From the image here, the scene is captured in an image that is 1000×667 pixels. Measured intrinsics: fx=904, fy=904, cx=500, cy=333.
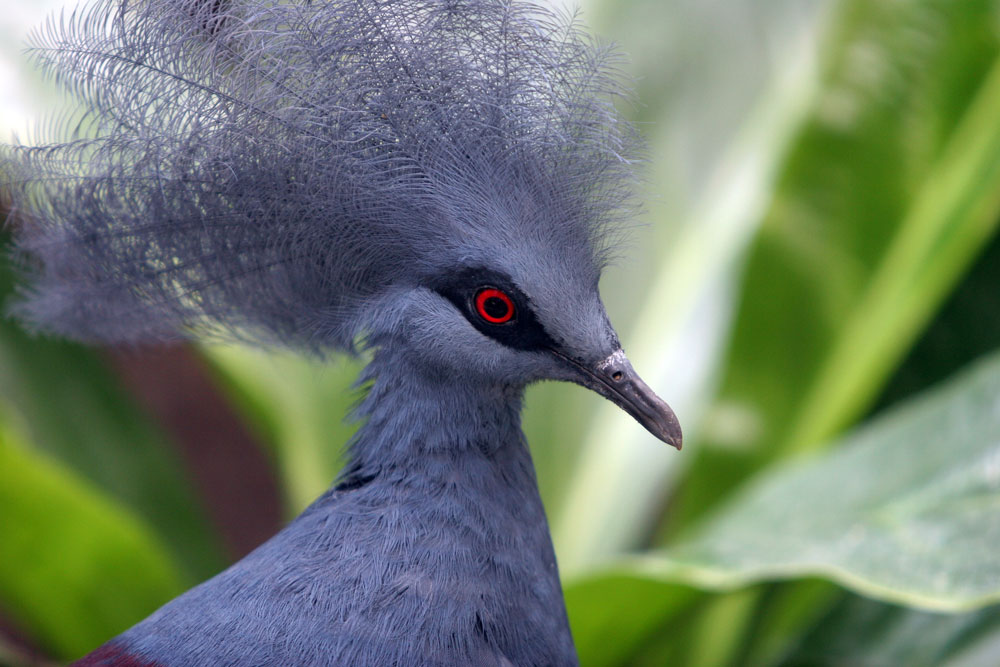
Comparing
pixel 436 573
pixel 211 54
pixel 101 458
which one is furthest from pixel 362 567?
pixel 101 458

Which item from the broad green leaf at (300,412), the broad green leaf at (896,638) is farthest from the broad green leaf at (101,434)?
the broad green leaf at (896,638)

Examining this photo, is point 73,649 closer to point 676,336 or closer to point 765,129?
point 676,336

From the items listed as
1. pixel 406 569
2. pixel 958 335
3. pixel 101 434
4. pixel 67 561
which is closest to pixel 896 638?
pixel 958 335

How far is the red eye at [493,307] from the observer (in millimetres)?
771

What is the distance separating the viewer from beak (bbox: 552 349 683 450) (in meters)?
0.78

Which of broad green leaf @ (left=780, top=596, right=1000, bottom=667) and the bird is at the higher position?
the bird

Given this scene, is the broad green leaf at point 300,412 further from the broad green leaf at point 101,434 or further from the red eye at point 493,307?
the red eye at point 493,307

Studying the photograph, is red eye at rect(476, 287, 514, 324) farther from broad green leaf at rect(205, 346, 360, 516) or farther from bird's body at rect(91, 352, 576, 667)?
broad green leaf at rect(205, 346, 360, 516)

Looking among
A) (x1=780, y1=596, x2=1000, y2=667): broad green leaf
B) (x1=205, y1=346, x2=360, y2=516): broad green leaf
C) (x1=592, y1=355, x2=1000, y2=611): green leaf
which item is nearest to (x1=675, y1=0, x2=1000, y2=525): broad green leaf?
(x1=592, y1=355, x2=1000, y2=611): green leaf

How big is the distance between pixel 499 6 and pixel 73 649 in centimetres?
145

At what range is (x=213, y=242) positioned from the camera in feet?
2.66

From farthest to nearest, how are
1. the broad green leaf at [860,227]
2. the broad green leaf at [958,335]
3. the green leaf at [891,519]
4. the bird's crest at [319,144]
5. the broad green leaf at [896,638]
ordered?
the broad green leaf at [958,335] → the broad green leaf at [860,227] → the broad green leaf at [896,638] → the green leaf at [891,519] → the bird's crest at [319,144]

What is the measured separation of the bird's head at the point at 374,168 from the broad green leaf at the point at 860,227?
104 centimetres

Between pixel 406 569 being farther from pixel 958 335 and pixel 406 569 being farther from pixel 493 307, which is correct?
pixel 958 335
